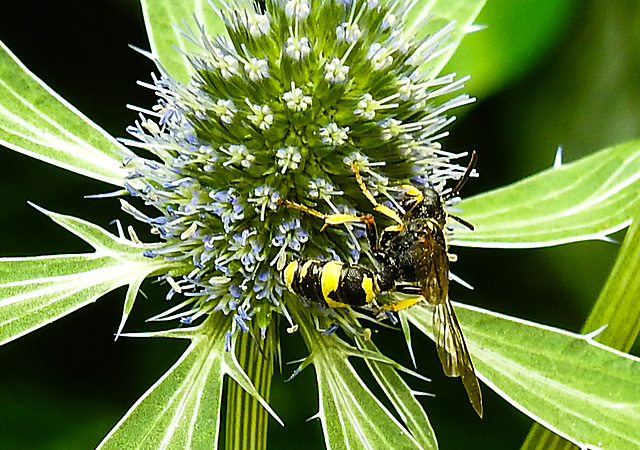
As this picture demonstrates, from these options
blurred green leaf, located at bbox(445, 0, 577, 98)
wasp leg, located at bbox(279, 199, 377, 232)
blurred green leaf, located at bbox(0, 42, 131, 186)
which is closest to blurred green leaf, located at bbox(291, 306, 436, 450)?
wasp leg, located at bbox(279, 199, 377, 232)

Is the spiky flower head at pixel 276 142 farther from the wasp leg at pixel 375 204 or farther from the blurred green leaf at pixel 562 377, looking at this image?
the blurred green leaf at pixel 562 377

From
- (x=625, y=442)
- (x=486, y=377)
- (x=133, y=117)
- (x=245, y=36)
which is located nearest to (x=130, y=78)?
(x=133, y=117)

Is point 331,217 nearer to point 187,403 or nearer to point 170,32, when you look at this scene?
point 187,403

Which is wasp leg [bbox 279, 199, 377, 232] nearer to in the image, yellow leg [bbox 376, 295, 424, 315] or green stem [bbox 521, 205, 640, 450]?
yellow leg [bbox 376, 295, 424, 315]

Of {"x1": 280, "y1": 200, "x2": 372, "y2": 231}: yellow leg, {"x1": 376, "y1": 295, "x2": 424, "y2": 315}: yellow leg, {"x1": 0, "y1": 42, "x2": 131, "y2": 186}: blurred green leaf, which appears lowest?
{"x1": 376, "y1": 295, "x2": 424, "y2": 315}: yellow leg

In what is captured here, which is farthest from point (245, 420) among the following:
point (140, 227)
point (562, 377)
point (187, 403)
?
point (140, 227)

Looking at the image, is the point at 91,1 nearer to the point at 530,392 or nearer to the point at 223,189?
the point at 223,189
